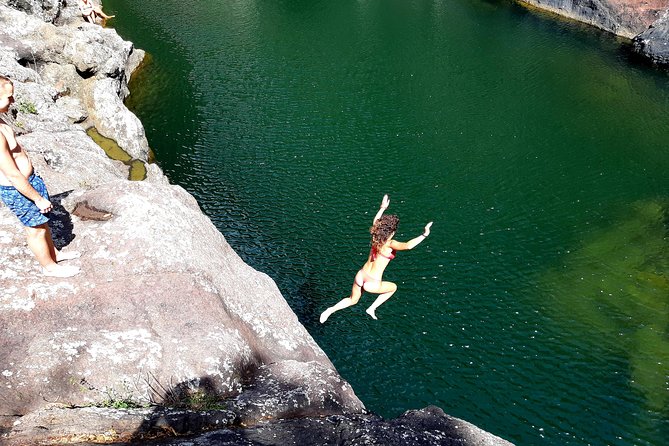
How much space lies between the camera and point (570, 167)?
28.7 m

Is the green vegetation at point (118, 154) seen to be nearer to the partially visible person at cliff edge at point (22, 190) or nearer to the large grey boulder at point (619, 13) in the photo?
the partially visible person at cliff edge at point (22, 190)

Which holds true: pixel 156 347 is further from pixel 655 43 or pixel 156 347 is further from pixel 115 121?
pixel 655 43

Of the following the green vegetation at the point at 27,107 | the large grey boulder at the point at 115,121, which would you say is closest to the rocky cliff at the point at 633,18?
the large grey boulder at the point at 115,121

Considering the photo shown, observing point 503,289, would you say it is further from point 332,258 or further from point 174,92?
point 174,92

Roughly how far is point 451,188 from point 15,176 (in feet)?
65.5

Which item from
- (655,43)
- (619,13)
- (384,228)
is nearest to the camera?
(384,228)

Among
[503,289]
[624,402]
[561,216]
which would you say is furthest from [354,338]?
[561,216]

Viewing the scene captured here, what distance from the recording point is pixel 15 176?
8797mm

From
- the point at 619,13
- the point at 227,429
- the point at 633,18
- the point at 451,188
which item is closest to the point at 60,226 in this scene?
the point at 227,429

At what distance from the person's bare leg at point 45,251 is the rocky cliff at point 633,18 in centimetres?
4538

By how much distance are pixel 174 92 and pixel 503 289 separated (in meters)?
23.3

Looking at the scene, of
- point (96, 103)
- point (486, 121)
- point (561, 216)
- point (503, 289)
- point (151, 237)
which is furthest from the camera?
point (486, 121)

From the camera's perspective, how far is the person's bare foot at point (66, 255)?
1089 cm

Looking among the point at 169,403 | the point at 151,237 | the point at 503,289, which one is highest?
the point at 151,237
